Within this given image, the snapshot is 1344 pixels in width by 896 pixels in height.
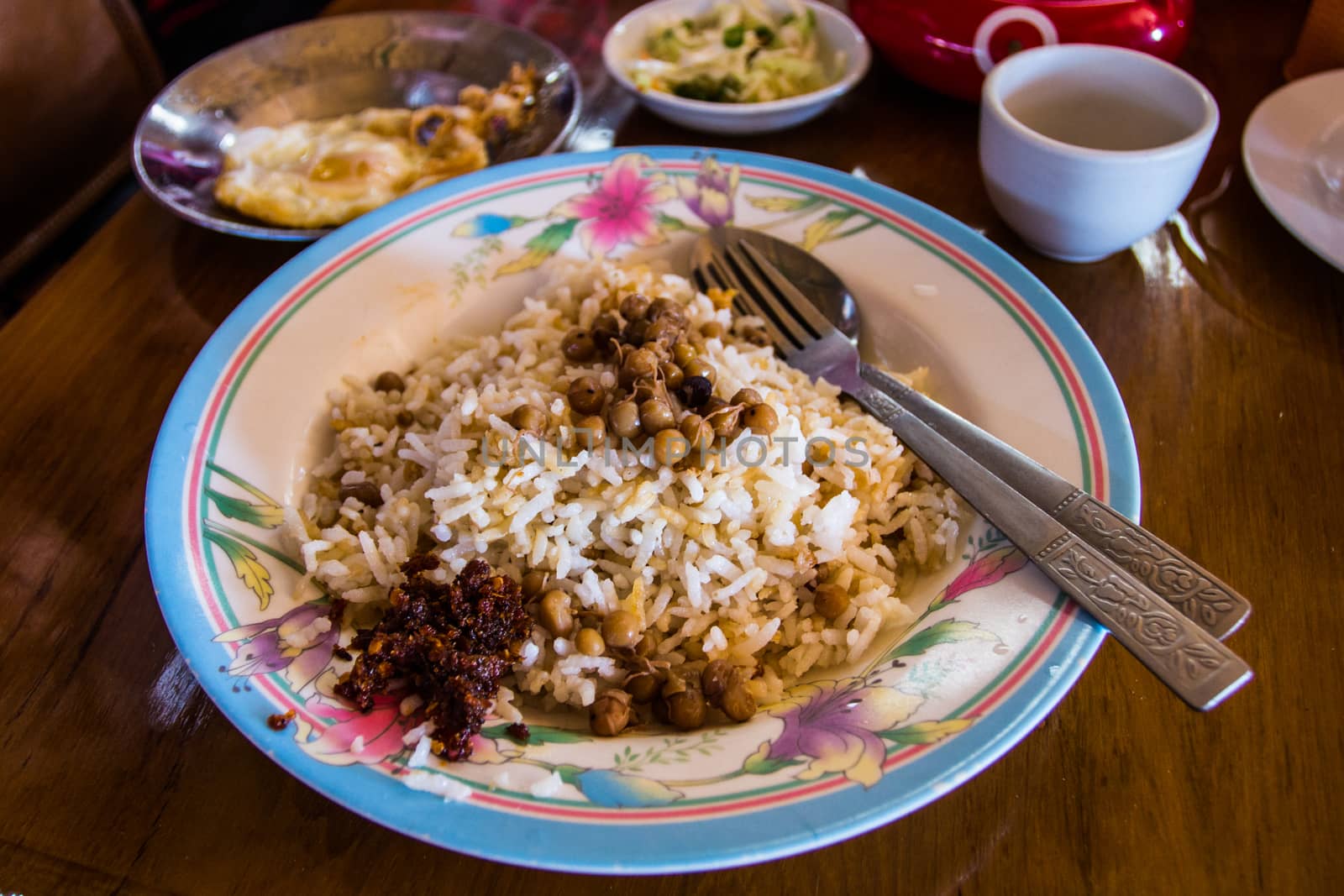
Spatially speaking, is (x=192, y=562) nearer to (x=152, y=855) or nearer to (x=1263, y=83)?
(x=152, y=855)

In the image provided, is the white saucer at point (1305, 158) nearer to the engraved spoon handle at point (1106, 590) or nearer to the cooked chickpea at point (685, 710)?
the engraved spoon handle at point (1106, 590)

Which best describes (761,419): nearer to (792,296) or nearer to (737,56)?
(792,296)

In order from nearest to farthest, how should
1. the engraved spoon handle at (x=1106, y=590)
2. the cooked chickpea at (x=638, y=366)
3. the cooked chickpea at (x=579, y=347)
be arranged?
the engraved spoon handle at (x=1106, y=590), the cooked chickpea at (x=638, y=366), the cooked chickpea at (x=579, y=347)

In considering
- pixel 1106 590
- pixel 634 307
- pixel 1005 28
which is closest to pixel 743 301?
pixel 634 307

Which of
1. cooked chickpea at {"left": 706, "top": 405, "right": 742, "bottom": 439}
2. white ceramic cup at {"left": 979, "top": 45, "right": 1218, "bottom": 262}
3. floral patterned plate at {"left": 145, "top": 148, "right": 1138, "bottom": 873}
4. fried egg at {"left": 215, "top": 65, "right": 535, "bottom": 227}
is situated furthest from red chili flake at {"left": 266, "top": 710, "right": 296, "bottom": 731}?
white ceramic cup at {"left": 979, "top": 45, "right": 1218, "bottom": 262}

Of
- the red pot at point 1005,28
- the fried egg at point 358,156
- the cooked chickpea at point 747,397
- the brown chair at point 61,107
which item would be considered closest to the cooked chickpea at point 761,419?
the cooked chickpea at point 747,397

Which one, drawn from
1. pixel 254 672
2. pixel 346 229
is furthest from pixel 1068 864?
pixel 346 229
